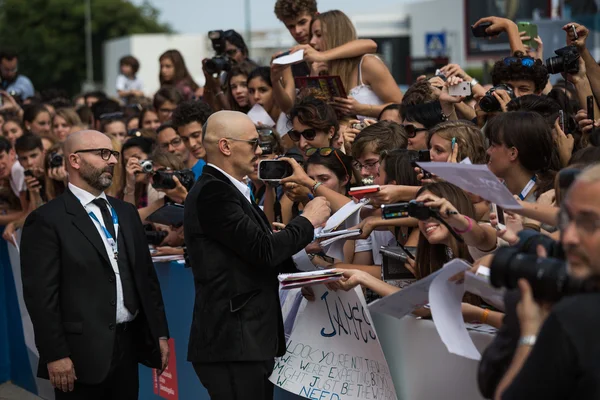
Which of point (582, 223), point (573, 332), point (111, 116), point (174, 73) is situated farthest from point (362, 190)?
point (174, 73)

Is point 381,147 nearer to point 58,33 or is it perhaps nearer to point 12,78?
point 12,78

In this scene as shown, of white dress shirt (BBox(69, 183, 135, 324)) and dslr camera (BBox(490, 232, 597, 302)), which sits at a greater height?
dslr camera (BBox(490, 232, 597, 302))

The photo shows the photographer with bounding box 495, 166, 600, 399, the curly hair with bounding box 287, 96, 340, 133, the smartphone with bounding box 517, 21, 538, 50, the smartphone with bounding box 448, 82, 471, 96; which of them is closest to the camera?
the photographer with bounding box 495, 166, 600, 399

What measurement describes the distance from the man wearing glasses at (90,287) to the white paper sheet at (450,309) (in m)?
2.45

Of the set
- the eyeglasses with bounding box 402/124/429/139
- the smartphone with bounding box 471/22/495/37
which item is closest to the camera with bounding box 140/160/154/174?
the eyeglasses with bounding box 402/124/429/139

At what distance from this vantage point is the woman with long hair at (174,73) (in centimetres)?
1101

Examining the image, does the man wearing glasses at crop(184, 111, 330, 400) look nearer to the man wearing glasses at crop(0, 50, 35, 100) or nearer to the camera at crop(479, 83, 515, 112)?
the camera at crop(479, 83, 515, 112)

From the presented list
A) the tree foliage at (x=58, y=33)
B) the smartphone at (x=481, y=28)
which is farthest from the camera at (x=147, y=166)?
the tree foliage at (x=58, y=33)

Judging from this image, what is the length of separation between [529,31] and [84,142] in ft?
10.6

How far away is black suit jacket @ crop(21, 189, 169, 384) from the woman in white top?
7.20 ft

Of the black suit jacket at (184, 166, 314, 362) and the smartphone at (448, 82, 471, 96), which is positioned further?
the smartphone at (448, 82, 471, 96)

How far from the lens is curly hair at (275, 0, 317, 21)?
25.9ft

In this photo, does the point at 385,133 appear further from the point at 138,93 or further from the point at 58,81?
the point at 58,81

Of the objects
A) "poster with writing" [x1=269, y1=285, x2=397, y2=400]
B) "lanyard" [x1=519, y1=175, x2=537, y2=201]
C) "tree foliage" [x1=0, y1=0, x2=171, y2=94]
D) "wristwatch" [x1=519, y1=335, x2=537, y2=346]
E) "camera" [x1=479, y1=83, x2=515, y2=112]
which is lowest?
"poster with writing" [x1=269, y1=285, x2=397, y2=400]
